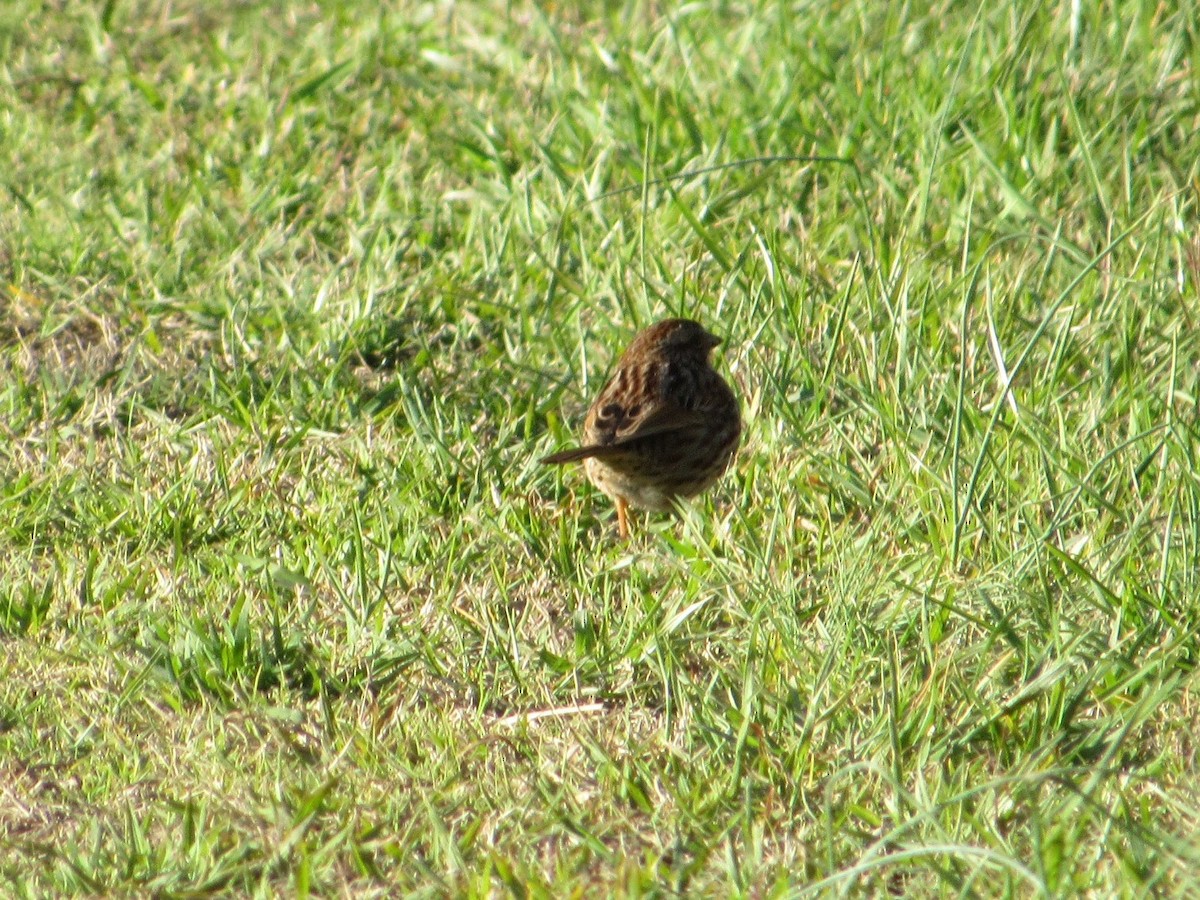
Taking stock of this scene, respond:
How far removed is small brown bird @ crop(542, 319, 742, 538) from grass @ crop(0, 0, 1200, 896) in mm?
162

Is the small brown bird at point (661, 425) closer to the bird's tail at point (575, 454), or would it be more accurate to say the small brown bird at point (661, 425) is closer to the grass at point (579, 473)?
the bird's tail at point (575, 454)

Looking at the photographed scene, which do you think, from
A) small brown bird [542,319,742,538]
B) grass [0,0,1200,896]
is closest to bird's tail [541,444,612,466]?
small brown bird [542,319,742,538]

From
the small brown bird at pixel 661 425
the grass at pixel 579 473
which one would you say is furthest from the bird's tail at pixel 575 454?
the grass at pixel 579 473

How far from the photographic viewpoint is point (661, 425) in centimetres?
509

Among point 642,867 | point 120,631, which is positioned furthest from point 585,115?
point 642,867

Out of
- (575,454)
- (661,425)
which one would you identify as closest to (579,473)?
(661,425)

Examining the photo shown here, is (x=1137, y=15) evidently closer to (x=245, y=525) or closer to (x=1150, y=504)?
(x=1150, y=504)

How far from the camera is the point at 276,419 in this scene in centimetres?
556

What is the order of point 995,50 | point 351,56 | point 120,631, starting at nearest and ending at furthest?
point 120,631 < point 995,50 < point 351,56

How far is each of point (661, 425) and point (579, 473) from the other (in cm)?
45

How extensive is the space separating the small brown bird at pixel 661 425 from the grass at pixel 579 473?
0.53ft

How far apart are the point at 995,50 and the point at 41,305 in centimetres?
383

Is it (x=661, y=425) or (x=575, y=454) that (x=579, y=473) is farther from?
(x=575, y=454)

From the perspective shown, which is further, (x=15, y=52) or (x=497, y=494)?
(x=15, y=52)
